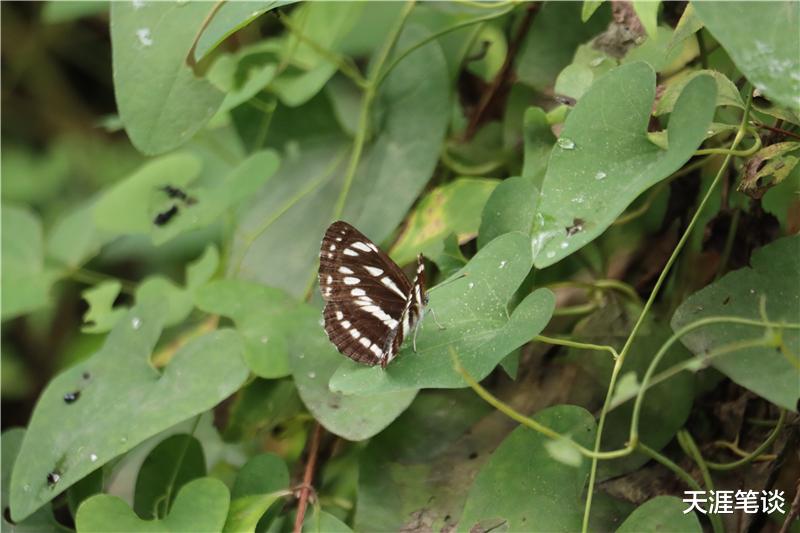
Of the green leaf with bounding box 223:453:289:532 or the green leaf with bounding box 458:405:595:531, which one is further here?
the green leaf with bounding box 223:453:289:532

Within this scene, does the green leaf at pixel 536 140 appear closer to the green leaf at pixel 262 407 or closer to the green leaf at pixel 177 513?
the green leaf at pixel 262 407

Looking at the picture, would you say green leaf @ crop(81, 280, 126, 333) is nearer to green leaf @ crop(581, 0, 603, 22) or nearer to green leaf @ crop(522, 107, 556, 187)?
green leaf @ crop(522, 107, 556, 187)

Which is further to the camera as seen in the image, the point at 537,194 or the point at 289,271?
the point at 289,271

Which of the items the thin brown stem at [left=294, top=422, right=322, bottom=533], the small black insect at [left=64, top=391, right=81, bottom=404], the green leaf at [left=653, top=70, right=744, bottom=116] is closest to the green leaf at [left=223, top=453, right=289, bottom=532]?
the thin brown stem at [left=294, top=422, right=322, bottom=533]

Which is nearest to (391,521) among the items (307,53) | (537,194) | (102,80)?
(537,194)

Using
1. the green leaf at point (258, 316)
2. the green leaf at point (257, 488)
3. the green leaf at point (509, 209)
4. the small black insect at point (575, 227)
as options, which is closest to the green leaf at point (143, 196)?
the green leaf at point (258, 316)

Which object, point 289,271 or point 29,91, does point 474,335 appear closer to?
point 289,271
